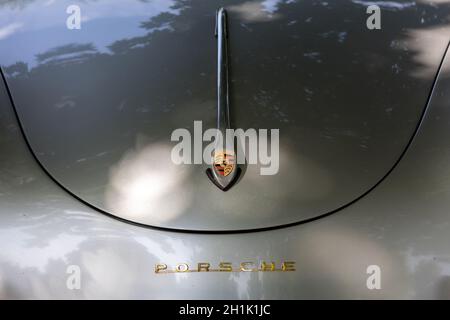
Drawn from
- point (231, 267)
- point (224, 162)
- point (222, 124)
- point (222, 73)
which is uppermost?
point (222, 73)

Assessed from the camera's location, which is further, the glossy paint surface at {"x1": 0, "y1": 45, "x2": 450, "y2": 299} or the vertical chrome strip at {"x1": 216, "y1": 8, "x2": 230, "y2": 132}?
the vertical chrome strip at {"x1": 216, "y1": 8, "x2": 230, "y2": 132}

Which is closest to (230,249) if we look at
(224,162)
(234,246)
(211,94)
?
(234,246)

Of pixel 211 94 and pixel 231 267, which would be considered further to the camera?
pixel 211 94

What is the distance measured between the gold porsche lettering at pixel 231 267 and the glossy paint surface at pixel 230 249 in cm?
1

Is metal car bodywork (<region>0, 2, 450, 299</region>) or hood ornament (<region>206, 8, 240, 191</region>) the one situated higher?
hood ornament (<region>206, 8, 240, 191</region>)

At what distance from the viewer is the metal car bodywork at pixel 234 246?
186 cm

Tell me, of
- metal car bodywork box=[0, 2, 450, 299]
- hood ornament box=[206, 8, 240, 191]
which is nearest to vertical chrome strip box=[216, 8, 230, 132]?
hood ornament box=[206, 8, 240, 191]

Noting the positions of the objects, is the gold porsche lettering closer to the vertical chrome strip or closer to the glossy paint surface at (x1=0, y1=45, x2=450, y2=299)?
the glossy paint surface at (x1=0, y1=45, x2=450, y2=299)

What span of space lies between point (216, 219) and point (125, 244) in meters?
0.27

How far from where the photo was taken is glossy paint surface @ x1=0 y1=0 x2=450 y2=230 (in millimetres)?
1931

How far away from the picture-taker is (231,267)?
186 centimetres

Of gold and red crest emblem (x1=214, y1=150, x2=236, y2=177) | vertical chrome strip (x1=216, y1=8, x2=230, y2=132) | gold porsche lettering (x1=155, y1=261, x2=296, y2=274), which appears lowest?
gold porsche lettering (x1=155, y1=261, x2=296, y2=274)

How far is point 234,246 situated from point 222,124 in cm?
37

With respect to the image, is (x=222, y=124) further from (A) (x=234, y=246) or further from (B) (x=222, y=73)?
(A) (x=234, y=246)
